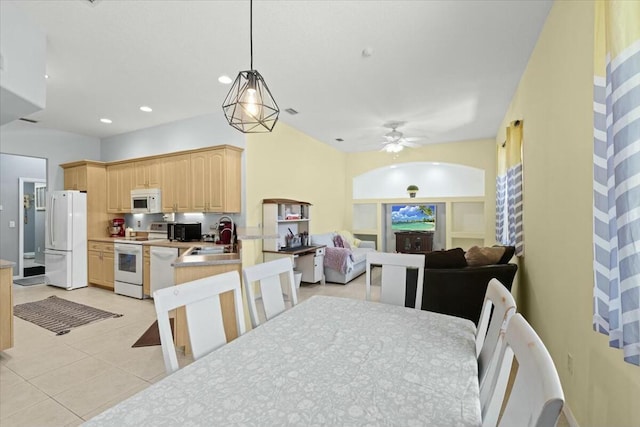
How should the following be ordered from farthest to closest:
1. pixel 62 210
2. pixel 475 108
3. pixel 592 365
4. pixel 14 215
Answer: pixel 14 215 < pixel 62 210 < pixel 475 108 < pixel 592 365

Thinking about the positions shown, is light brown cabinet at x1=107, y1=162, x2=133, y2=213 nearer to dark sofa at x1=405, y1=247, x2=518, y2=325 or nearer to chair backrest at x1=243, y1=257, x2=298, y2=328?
chair backrest at x1=243, y1=257, x2=298, y2=328

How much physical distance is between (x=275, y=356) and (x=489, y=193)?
21.0 feet

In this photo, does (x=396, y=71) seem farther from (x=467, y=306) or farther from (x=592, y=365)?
(x=592, y=365)

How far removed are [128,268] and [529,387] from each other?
17.9ft

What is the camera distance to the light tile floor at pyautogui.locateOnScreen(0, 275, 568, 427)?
2061 millimetres

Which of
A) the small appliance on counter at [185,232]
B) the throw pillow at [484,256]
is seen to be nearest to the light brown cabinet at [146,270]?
the small appliance on counter at [185,232]

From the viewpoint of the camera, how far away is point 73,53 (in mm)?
2936

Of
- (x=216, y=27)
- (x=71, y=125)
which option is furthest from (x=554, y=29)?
(x=71, y=125)

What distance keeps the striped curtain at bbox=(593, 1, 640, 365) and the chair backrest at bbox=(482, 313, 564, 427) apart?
60 cm

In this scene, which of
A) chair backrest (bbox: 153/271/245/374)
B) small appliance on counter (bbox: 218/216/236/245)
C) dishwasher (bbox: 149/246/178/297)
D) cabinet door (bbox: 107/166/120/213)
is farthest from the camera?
cabinet door (bbox: 107/166/120/213)

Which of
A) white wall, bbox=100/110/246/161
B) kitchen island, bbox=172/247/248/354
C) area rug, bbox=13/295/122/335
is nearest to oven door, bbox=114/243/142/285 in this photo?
area rug, bbox=13/295/122/335

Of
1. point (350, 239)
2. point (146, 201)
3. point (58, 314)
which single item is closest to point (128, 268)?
point (58, 314)

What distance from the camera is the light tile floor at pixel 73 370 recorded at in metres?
2.06

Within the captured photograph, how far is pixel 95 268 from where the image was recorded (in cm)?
525
